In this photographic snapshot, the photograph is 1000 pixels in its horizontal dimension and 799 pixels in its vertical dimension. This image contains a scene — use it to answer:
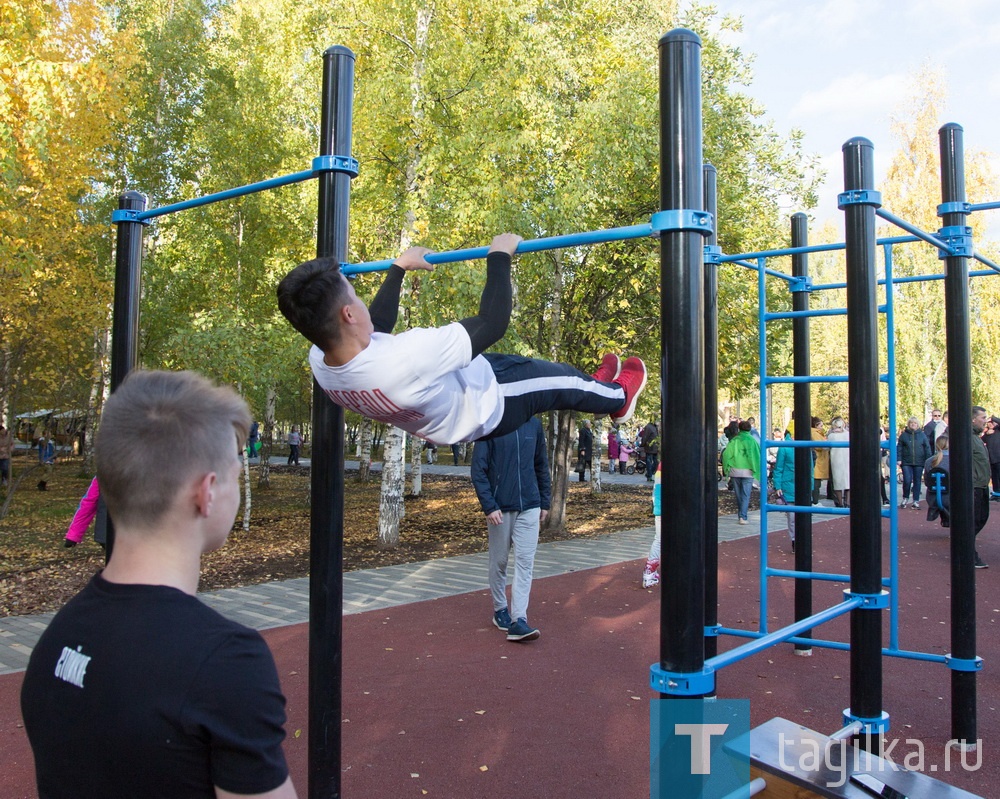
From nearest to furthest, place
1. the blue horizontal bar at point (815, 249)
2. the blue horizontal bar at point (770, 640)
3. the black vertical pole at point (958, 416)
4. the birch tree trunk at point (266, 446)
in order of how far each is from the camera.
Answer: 1. the blue horizontal bar at point (770, 640)
2. the black vertical pole at point (958, 416)
3. the blue horizontal bar at point (815, 249)
4. the birch tree trunk at point (266, 446)

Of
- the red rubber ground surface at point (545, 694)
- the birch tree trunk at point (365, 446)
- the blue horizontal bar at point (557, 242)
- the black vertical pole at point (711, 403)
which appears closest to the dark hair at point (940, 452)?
the red rubber ground surface at point (545, 694)

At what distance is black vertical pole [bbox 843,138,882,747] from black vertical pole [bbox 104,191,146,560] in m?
3.23

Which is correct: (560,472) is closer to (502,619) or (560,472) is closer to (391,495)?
(391,495)

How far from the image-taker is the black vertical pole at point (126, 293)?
397cm

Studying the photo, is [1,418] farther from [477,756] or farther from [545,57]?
[477,756]

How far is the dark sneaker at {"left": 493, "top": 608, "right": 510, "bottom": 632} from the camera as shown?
6395 millimetres

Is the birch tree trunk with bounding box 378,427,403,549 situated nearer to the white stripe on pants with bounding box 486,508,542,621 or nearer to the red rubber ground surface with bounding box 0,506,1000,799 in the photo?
the red rubber ground surface with bounding box 0,506,1000,799

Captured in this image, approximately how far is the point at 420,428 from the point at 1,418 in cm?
1441

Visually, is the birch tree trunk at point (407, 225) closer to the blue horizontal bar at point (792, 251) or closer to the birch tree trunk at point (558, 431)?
the birch tree trunk at point (558, 431)

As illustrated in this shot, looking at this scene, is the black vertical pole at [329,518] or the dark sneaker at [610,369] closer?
the black vertical pole at [329,518]

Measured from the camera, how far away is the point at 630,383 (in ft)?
12.7

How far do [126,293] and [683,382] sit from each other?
3068mm

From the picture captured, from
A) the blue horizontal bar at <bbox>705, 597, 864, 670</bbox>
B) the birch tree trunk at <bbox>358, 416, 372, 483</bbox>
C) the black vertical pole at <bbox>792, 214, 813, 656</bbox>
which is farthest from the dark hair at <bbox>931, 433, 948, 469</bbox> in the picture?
the birch tree trunk at <bbox>358, 416, 372, 483</bbox>

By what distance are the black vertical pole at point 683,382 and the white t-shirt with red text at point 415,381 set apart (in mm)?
843
